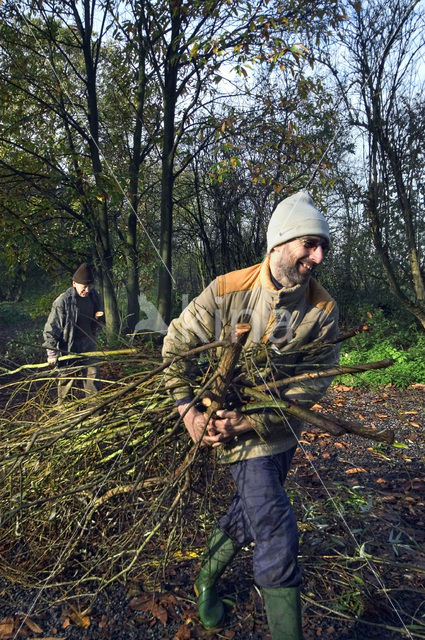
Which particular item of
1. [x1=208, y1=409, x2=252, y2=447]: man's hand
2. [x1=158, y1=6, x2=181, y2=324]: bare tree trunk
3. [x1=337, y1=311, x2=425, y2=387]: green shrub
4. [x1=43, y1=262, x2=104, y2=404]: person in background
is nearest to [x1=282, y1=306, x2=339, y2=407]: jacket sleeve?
[x1=208, y1=409, x2=252, y2=447]: man's hand

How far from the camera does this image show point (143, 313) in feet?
34.5

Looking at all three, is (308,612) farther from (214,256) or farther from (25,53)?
(25,53)

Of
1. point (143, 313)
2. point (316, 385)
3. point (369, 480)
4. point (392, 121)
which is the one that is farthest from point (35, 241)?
point (316, 385)

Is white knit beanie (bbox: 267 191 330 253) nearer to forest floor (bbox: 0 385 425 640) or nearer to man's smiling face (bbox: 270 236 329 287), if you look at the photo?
man's smiling face (bbox: 270 236 329 287)

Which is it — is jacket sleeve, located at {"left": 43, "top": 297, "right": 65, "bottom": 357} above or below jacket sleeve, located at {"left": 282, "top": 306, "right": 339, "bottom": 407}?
above

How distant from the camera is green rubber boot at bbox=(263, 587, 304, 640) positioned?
1.91m

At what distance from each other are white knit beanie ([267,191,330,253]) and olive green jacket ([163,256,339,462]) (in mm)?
146

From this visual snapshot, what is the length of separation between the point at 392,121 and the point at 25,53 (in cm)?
626

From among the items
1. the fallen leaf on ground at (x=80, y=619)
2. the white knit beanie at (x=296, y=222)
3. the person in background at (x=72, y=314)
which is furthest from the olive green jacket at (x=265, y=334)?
the person in background at (x=72, y=314)

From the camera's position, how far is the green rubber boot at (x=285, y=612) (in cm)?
191

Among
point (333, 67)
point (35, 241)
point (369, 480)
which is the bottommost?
point (369, 480)

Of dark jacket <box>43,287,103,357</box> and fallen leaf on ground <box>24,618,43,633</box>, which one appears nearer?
fallen leaf on ground <box>24,618,43,633</box>

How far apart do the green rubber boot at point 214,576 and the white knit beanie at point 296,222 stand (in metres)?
1.36

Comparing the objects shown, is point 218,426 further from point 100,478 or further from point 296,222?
point 296,222
